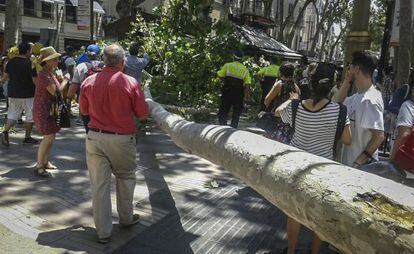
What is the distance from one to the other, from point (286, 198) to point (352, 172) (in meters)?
0.35

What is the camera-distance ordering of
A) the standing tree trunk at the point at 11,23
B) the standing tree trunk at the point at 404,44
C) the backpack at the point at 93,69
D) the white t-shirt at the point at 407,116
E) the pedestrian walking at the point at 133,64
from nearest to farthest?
1. the white t-shirt at the point at 407,116
2. the backpack at the point at 93,69
3. the pedestrian walking at the point at 133,64
4. the standing tree trunk at the point at 404,44
5. the standing tree trunk at the point at 11,23

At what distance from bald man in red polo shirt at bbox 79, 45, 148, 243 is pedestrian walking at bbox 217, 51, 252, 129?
16.6ft

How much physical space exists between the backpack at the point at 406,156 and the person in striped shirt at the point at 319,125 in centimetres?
40

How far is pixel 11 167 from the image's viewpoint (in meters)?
6.17

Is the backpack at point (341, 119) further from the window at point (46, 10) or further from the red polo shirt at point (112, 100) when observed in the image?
the window at point (46, 10)

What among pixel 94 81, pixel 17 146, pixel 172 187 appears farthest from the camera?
pixel 17 146

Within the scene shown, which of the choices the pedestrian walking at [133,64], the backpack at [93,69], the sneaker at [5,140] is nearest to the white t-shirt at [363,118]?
the backpack at [93,69]

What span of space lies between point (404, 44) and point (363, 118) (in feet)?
23.9

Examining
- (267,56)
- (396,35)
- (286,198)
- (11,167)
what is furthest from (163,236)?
(267,56)

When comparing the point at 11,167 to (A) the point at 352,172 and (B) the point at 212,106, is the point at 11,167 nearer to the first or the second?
(A) the point at 352,172

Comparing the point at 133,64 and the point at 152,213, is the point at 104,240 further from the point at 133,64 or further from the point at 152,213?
the point at 133,64

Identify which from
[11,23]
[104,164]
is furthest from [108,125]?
[11,23]

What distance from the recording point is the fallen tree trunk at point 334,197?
1.56 meters

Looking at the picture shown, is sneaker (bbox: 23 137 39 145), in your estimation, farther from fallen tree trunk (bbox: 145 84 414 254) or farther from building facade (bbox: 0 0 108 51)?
building facade (bbox: 0 0 108 51)
